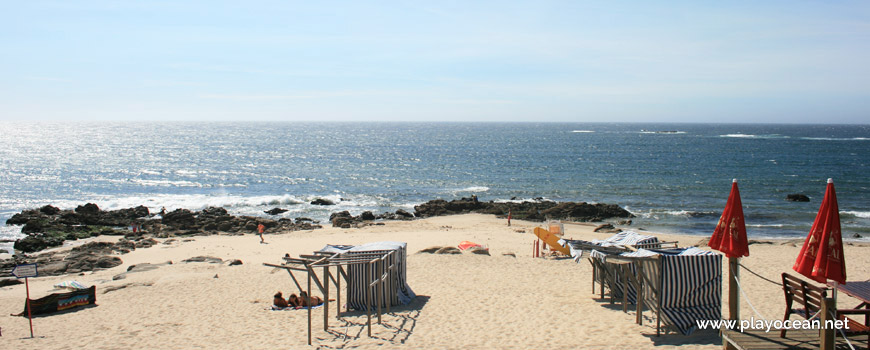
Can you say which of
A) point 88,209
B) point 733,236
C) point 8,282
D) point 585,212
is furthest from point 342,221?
point 733,236

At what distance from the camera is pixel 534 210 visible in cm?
3838

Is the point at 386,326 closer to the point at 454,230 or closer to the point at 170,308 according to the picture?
the point at 170,308

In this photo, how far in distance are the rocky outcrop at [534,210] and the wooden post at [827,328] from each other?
91.3 feet

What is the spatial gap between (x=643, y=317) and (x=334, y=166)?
6515 cm

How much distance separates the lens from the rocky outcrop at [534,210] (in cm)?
3738

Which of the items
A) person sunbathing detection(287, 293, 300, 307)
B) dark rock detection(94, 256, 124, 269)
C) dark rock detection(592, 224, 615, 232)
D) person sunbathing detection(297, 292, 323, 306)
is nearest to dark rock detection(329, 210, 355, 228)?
dark rock detection(94, 256, 124, 269)

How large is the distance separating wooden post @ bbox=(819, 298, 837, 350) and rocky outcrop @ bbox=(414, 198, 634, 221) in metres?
27.8

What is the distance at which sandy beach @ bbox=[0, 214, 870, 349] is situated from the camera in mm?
11133

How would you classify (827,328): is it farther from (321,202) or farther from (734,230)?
(321,202)

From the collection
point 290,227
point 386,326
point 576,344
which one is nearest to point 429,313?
point 386,326

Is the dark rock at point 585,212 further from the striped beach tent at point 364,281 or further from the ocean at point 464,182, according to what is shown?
the striped beach tent at point 364,281

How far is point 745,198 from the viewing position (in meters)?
44.8

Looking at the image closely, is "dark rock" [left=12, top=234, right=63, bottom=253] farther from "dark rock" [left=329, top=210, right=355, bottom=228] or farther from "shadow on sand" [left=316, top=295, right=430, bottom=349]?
"shadow on sand" [left=316, top=295, right=430, bottom=349]

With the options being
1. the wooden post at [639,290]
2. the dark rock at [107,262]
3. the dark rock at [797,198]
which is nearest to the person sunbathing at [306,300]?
the wooden post at [639,290]
